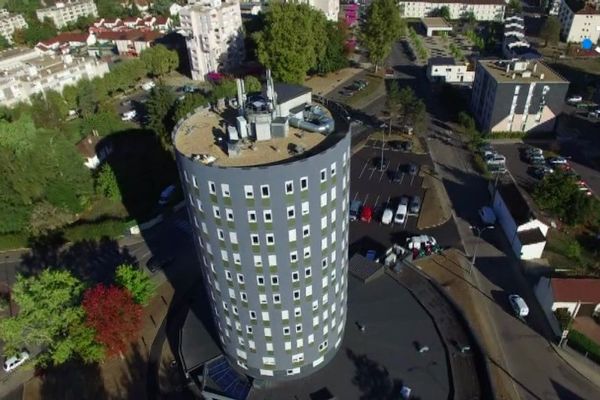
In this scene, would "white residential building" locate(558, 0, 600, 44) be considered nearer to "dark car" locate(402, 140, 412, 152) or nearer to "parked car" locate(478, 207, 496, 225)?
"dark car" locate(402, 140, 412, 152)

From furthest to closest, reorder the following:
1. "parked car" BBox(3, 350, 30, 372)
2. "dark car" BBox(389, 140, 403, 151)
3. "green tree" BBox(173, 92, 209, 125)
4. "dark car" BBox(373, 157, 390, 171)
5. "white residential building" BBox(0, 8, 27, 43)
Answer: "white residential building" BBox(0, 8, 27, 43) < "dark car" BBox(389, 140, 403, 151) < "green tree" BBox(173, 92, 209, 125) < "dark car" BBox(373, 157, 390, 171) < "parked car" BBox(3, 350, 30, 372)

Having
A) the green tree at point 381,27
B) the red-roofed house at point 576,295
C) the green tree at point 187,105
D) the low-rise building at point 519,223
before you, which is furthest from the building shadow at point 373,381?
the green tree at point 381,27

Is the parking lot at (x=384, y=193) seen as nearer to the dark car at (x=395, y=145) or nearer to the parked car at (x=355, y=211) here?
the dark car at (x=395, y=145)

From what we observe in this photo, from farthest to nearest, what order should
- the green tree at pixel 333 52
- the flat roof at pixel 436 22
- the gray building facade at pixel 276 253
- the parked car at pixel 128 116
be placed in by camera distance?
the flat roof at pixel 436 22 < the green tree at pixel 333 52 < the parked car at pixel 128 116 < the gray building facade at pixel 276 253

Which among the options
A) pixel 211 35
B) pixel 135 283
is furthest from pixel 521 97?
pixel 211 35

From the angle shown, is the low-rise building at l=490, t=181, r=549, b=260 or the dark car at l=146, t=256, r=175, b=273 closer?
the low-rise building at l=490, t=181, r=549, b=260

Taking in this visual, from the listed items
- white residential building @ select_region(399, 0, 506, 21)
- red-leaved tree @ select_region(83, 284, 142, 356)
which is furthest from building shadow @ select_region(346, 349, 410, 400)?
white residential building @ select_region(399, 0, 506, 21)

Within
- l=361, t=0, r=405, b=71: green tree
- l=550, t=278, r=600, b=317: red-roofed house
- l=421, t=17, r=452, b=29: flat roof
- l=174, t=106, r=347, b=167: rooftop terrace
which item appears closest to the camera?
l=174, t=106, r=347, b=167: rooftop terrace
